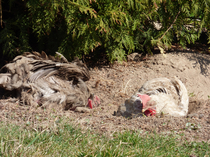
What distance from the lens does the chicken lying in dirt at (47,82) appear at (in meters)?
3.68

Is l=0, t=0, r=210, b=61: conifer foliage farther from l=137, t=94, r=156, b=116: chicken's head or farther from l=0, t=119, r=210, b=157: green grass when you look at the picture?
l=0, t=119, r=210, b=157: green grass

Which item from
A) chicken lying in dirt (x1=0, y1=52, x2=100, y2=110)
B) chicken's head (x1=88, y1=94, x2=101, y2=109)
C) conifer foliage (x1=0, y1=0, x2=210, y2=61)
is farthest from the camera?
conifer foliage (x1=0, y1=0, x2=210, y2=61)

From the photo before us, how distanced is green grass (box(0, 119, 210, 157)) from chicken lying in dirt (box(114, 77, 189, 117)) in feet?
2.76

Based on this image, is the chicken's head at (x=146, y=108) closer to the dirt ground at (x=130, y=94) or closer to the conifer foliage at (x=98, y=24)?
the dirt ground at (x=130, y=94)

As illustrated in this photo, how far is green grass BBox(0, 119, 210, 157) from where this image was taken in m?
2.07

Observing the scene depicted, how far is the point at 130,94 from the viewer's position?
4.78m

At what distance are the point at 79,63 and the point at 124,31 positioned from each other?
54.3 inches

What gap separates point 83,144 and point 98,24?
2721 mm

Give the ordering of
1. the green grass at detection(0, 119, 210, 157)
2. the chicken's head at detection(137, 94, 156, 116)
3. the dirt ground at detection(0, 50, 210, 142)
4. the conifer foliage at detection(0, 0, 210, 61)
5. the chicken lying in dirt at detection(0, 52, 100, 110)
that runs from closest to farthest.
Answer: the green grass at detection(0, 119, 210, 157) < the dirt ground at detection(0, 50, 210, 142) < the chicken's head at detection(137, 94, 156, 116) < the chicken lying in dirt at detection(0, 52, 100, 110) < the conifer foliage at detection(0, 0, 210, 61)

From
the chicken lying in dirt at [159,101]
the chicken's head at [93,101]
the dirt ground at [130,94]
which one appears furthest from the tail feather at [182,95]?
the chicken's head at [93,101]

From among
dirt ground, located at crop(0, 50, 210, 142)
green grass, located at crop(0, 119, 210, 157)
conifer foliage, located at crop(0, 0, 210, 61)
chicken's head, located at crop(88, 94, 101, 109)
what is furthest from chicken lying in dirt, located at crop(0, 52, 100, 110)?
green grass, located at crop(0, 119, 210, 157)

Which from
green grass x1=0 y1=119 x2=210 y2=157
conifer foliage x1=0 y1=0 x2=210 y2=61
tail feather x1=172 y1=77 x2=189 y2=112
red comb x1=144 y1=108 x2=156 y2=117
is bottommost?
green grass x1=0 y1=119 x2=210 y2=157

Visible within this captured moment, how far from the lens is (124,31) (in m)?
5.05

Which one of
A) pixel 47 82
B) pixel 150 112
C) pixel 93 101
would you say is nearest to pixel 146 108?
pixel 150 112
